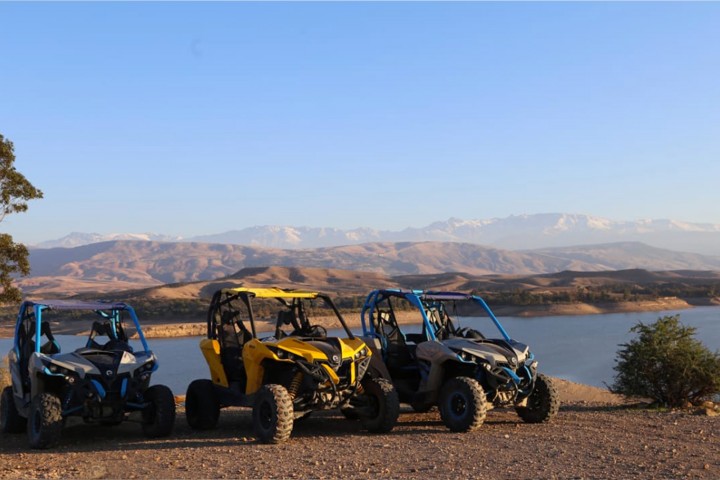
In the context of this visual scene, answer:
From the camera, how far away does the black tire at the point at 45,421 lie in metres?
10.1

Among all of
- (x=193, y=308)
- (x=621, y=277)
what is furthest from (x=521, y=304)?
(x=621, y=277)

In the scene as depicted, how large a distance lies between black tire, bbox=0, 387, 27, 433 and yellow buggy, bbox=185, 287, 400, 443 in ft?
7.96

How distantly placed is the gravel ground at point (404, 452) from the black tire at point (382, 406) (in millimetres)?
198

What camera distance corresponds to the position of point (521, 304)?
71.8 m

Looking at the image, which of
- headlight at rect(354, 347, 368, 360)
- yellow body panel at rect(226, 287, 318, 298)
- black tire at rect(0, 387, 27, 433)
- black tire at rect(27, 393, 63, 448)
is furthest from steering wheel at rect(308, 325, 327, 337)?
black tire at rect(0, 387, 27, 433)

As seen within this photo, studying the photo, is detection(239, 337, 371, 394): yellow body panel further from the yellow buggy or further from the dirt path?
the dirt path

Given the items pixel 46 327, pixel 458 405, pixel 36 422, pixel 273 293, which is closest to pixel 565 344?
pixel 458 405

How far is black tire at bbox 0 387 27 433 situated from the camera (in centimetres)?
1176

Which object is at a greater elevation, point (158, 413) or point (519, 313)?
point (158, 413)

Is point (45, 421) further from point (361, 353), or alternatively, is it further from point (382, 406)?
point (382, 406)

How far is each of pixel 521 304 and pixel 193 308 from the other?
28.7 m

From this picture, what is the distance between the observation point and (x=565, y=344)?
4172cm

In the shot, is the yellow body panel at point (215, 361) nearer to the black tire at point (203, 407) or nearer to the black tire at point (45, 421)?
the black tire at point (203, 407)

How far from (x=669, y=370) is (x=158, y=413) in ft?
30.1
